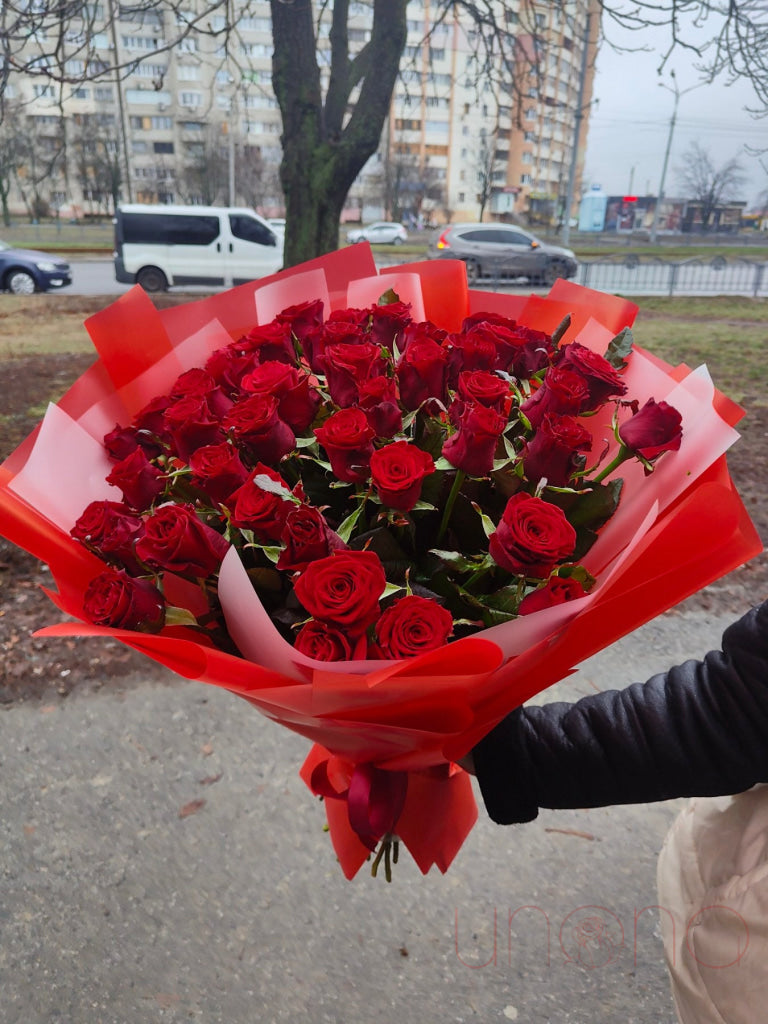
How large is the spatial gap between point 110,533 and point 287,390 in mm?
310

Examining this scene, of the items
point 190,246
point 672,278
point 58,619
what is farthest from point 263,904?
point 672,278

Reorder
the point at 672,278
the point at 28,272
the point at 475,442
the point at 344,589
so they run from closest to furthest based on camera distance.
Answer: the point at 344,589
the point at 475,442
the point at 28,272
the point at 672,278

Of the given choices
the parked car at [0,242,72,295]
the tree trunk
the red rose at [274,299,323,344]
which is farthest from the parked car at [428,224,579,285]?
the red rose at [274,299,323,344]

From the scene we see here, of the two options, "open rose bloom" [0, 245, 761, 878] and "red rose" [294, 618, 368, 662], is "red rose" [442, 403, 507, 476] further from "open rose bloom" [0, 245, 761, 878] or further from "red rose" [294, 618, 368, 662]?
"red rose" [294, 618, 368, 662]

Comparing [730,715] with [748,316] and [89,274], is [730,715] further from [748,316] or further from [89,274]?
[89,274]

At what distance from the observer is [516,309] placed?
154 centimetres

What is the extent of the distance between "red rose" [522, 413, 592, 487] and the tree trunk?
6409 mm

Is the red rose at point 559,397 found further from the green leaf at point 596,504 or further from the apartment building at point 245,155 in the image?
the apartment building at point 245,155

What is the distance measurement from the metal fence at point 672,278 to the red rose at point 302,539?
16440 millimetres

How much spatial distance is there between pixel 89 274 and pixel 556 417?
22.7 metres

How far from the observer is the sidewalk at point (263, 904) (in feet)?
6.54

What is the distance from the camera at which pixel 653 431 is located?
101 centimetres

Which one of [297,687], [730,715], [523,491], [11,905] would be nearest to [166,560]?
[297,687]

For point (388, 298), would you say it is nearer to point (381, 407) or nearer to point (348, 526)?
point (381, 407)
